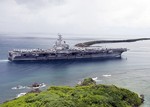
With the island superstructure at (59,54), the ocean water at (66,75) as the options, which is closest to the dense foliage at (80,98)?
the ocean water at (66,75)

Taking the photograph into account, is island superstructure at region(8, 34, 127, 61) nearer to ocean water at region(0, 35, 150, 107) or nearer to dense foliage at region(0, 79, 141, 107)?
ocean water at region(0, 35, 150, 107)

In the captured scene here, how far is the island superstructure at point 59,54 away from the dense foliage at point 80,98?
5275cm

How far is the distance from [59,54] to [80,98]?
5994 centimetres

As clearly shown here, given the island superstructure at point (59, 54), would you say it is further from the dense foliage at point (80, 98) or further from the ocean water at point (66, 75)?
the dense foliage at point (80, 98)

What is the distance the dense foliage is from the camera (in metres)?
28.8

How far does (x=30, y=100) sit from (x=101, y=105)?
310 inches

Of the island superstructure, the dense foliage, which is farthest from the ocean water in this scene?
the island superstructure

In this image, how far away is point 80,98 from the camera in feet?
103

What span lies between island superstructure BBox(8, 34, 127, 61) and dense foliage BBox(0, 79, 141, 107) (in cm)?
5275

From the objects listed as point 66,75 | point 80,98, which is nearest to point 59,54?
point 66,75

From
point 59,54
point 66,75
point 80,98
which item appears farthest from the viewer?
point 59,54

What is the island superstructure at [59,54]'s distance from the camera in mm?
86438

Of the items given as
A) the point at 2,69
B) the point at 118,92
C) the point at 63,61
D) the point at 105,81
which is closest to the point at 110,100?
the point at 118,92

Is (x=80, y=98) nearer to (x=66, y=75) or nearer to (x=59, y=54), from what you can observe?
(x=66, y=75)
